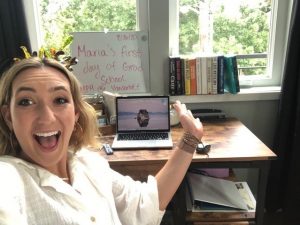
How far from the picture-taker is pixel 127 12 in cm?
204

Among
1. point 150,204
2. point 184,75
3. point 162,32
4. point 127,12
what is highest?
point 127,12

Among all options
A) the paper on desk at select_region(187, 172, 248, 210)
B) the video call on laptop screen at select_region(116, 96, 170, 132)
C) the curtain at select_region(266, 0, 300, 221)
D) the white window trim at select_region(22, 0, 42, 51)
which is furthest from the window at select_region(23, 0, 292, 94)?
the paper on desk at select_region(187, 172, 248, 210)

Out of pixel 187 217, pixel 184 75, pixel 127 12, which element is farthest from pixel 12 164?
pixel 127 12

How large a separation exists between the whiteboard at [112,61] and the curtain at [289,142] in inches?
35.7

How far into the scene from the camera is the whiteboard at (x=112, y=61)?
1.98 meters

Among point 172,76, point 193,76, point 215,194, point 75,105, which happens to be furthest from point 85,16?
point 215,194

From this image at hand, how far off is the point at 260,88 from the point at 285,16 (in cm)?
51

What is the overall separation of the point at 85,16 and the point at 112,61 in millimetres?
366

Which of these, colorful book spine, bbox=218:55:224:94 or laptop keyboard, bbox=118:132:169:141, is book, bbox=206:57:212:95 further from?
laptop keyboard, bbox=118:132:169:141

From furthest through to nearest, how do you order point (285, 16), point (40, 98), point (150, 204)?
point (285, 16)
point (150, 204)
point (40, 98)

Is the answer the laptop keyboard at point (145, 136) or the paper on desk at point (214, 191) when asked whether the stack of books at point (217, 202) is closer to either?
the paper on desk at point (214, 191)

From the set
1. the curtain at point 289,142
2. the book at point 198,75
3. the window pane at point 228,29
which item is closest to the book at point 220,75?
the book at point 198,75

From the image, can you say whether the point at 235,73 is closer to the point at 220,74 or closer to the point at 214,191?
the point at 220,74

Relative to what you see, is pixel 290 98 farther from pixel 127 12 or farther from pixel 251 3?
pixel 127 12
